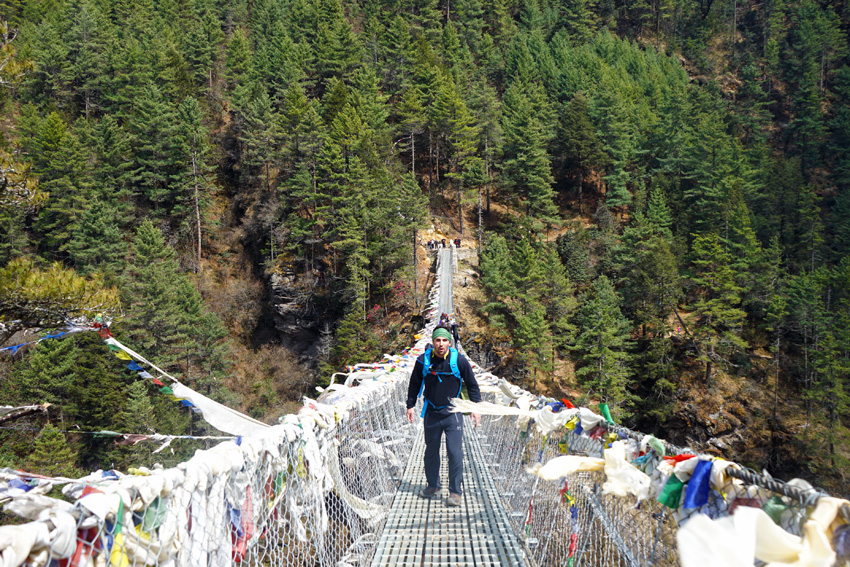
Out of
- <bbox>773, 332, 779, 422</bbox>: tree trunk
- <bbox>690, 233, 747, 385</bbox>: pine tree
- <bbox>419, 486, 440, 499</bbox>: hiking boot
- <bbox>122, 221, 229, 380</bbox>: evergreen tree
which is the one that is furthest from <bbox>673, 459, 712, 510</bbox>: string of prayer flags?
<bbox>773, 332, 779, 422</bbox>: tree trunk

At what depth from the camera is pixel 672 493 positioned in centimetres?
163

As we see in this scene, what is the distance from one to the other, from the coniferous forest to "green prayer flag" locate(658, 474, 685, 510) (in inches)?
721

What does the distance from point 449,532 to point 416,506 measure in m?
0.59

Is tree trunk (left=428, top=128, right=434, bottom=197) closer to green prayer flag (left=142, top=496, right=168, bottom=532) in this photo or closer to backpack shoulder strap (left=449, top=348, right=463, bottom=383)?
backpack shoulder strap (left=449, top=348, right=463, bottom=383)

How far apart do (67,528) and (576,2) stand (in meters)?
66.1

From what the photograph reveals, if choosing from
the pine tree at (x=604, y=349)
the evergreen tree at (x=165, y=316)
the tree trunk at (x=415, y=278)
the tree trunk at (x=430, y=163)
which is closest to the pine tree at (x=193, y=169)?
the evergreen tree at (x=165, y=316)

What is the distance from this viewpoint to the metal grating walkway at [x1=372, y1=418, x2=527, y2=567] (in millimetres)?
2939

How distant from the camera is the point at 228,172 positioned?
36156 millimetres

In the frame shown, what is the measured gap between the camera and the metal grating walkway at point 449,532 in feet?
9.64

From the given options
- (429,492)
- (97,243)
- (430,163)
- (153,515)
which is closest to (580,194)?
(430,163)

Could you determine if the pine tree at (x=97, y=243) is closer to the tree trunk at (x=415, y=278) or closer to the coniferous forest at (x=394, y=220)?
the coniferous forest at (x=394, y=220)

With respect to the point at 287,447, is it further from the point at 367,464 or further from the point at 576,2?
the point at 576,2

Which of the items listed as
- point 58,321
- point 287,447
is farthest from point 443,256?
point 287,447

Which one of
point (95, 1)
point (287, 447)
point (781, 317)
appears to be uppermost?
point (95, 1)
